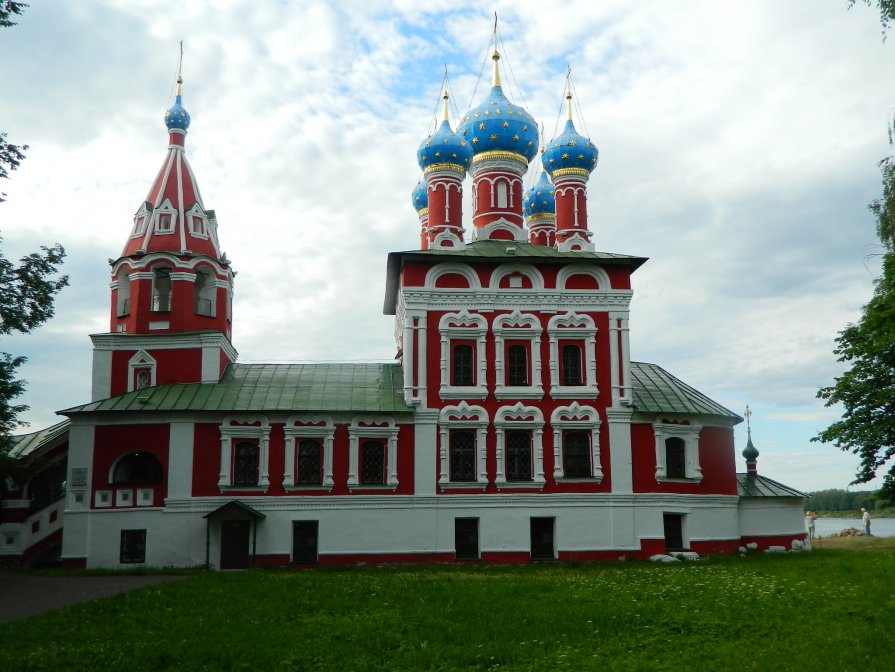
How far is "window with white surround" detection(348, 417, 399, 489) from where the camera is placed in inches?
898

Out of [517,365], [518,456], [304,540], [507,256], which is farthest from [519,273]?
[304,540]

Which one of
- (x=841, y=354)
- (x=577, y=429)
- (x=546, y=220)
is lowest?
(x=577, y=429)

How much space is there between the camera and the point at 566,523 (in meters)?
22.9

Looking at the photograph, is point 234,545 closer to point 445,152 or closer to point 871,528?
point 445,152

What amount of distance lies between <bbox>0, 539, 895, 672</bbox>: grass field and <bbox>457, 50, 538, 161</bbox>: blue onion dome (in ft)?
49.8

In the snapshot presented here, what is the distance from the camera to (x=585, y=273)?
2417 cm

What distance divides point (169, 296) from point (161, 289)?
39 cm

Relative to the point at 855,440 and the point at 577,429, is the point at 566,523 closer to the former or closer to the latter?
the point at 577,429

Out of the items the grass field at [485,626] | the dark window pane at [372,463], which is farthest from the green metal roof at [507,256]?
the grass field at [485,626]

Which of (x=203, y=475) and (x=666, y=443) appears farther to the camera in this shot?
(x=666, y=443)

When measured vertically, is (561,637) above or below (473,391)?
below

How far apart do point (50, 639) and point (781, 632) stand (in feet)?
32.4

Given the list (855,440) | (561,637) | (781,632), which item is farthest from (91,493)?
(855,440)

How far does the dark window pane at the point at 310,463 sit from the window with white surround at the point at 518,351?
5.32 metres
